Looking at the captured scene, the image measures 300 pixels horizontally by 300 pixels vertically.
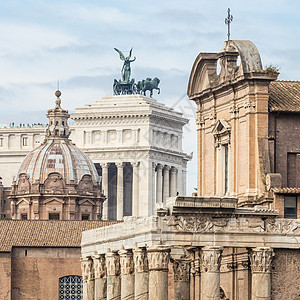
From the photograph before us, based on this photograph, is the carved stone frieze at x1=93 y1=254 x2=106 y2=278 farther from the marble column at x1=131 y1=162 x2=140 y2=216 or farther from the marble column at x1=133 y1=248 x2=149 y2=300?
the marble column at x1=131 y1=162 x2=140 y2=216

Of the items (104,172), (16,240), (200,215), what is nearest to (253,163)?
(200,215)

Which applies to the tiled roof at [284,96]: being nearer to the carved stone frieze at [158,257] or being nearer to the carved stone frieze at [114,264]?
the carved stone frieze at [114,264]

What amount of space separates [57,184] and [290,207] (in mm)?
68861

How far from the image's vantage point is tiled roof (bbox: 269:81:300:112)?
74.4 meters

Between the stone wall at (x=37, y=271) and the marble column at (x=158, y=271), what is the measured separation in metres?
49.8

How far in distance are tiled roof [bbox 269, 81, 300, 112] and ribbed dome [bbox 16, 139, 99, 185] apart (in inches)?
2490

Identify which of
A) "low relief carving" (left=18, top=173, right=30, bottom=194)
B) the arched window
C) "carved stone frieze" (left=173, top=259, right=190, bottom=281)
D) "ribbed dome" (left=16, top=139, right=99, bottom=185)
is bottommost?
the arched window

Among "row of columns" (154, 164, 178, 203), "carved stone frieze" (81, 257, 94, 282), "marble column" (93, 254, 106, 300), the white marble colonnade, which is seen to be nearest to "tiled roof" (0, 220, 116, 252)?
"carved stone frieze" (81, 257, 94, 282)

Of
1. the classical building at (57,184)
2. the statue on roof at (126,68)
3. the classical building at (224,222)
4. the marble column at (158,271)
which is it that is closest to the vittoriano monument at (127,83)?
the statue on roof at (126,68)

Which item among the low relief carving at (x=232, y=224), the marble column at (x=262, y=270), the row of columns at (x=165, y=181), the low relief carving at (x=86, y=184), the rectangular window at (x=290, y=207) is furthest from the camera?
the row of columns at (x=165, y=181)

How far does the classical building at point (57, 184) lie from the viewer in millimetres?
136375

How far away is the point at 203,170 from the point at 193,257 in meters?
7.79

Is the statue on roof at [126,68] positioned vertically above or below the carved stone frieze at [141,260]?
above

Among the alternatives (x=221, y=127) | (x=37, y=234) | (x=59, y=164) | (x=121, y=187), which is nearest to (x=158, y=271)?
(x=221, y=127)
